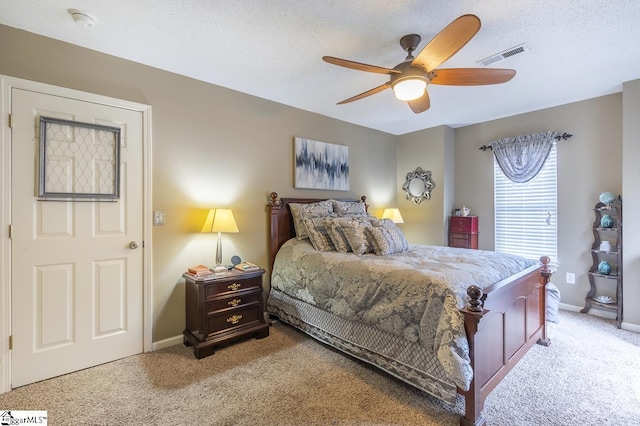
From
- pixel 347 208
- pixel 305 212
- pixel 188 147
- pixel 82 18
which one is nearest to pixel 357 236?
pixel 305 212

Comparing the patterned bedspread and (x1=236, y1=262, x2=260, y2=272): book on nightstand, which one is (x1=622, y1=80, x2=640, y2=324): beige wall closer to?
the patterned bedspread

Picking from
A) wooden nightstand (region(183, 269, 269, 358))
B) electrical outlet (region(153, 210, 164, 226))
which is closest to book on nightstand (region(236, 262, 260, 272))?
wooden nightstand (region(183, 269, 269, 358))

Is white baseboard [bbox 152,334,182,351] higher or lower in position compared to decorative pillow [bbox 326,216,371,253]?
lower

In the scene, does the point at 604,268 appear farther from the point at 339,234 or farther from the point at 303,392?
the point at 303,392

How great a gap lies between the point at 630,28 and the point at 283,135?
3.12 meters

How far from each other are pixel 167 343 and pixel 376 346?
1.95 metres

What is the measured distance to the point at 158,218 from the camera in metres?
2.76

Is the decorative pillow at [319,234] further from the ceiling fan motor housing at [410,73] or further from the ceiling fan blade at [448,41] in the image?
the ceiling fan blade at [448,41]

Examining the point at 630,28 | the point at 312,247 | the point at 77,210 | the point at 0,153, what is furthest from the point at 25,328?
the point at 630,28

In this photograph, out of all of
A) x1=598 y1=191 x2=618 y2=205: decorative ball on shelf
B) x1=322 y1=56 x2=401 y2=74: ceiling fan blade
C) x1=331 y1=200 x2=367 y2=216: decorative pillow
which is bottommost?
x1=331 y1=200 x2=367 y2=216: decorative pillow

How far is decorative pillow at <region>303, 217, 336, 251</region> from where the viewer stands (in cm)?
315

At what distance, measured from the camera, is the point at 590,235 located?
3613 millimetres

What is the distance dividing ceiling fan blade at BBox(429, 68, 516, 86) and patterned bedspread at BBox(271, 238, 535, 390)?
1396 mm

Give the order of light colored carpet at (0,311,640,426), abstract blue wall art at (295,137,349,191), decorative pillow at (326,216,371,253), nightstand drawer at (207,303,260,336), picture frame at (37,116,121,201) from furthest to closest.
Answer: abstract blue wall art at (295,137,349,191)
decorative pillow at (326,216,371,253)
nightstand drawer at (207,303,260,336)
picture frame at (37,116,121,201)
light colored carpet at (0,311,640,426)
